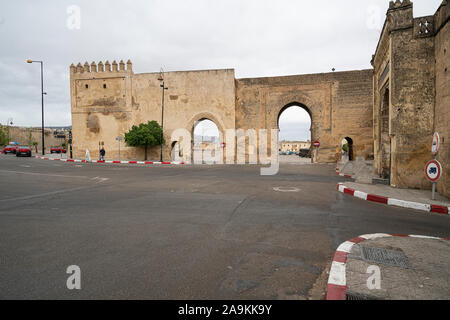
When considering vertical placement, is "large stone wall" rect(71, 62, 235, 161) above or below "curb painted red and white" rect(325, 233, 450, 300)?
above

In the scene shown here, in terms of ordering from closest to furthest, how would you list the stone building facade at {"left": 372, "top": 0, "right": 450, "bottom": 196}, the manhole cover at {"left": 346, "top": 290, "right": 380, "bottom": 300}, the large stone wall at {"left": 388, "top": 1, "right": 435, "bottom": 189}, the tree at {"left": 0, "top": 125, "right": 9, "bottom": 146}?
1. the manhole cover at {"left": 346, "top": 290, "right": 380, "bottom": 300}
2. the stone building facade at {"left": 372, "top": 0, "right": 450, "bottom": 196}
3. the large stone wall at {"left": 388, "top": 1, "right": 435, "bottom": 189}
4. the tree at {"left": 0, "top": 125, "right": 9, "bottom": 146}

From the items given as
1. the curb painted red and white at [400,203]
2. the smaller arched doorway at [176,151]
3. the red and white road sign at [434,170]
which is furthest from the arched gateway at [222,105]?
the red and white road sign at [434,170]

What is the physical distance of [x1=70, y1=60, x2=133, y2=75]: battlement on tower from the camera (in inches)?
1200

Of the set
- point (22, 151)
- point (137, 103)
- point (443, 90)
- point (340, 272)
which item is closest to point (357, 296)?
point (340, 272)

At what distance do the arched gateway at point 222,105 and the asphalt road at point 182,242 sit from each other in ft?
71.6

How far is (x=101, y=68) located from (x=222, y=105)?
605 inches

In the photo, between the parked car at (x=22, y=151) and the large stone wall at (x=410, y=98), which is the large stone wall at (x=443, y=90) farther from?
the parked car at (x=22, y=151)

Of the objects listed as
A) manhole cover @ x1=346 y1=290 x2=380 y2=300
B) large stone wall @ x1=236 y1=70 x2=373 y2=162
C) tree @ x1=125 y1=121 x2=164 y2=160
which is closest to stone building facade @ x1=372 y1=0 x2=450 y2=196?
manhole cover @ x1=346 y1=290 x2=380 y2=300

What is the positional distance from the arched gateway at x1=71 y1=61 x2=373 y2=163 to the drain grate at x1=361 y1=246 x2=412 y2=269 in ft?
81.9

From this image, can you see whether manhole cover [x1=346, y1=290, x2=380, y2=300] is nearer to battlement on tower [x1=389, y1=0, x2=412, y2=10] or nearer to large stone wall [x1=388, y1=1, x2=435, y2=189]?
large stone wall [x1=388, y1=1, x2=435, y2=189]

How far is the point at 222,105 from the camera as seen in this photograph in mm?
29047

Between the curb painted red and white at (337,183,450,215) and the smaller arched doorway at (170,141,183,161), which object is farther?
the smaller arched doorway at (170,141,183,161)

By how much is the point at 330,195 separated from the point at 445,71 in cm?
499
